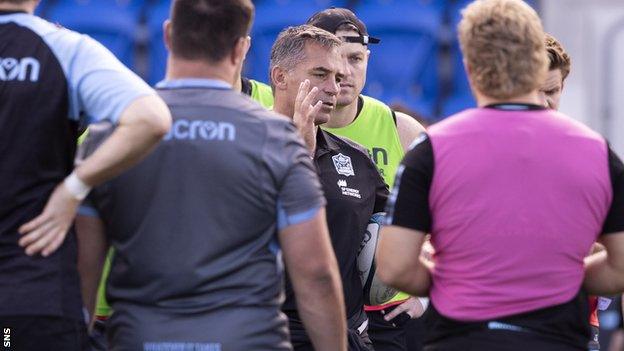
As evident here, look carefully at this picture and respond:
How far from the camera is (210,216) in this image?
411 centimetres

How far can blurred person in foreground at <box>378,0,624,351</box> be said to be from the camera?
4.10 m

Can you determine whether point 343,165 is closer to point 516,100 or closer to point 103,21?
point 516,100

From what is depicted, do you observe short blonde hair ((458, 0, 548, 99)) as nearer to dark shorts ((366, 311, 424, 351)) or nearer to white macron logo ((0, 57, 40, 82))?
white macron logo ((0, 57, 40, 82))

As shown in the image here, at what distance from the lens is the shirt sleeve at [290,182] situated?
4145 millimetres

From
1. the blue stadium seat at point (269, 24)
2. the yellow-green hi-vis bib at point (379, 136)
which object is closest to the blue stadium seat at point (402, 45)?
the blue stadium seat at point (269, 24)

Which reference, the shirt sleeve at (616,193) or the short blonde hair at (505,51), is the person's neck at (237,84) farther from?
the shirt sleeve at (616,193)

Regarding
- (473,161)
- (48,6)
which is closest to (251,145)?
(473,161)

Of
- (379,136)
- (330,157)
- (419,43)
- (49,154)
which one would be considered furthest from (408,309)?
(419,43)

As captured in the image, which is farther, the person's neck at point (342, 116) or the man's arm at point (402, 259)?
the person's neck at point (342, 116)

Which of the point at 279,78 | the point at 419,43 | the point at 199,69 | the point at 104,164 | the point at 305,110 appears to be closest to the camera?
the point at 104,164

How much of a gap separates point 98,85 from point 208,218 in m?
0.55

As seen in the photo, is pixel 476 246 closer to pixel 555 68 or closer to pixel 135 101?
pixel 135 101

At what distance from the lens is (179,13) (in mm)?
4242

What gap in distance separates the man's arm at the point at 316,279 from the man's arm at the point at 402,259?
0.57 ft
